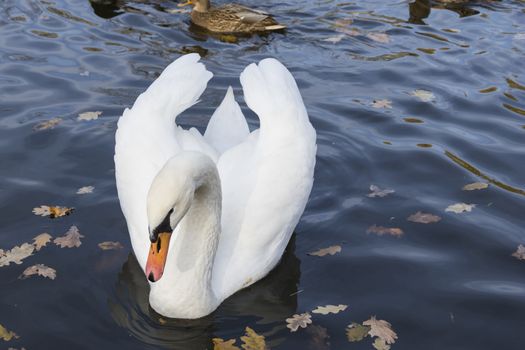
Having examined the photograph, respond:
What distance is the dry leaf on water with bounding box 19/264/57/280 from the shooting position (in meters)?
6.47

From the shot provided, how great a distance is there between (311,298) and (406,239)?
128cm

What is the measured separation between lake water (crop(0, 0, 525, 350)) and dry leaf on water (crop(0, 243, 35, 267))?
63 mm

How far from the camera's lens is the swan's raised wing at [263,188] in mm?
6082

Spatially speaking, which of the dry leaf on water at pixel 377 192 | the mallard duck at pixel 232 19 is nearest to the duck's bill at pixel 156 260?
the dry leaf on water at pixel 377 192

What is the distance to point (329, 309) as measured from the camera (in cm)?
614

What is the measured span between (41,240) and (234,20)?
6.59 m

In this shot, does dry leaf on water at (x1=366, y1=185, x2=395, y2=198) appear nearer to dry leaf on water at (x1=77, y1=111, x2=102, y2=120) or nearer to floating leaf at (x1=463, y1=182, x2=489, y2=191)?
floating leaf at (x1=463, y1=182, x2=489, y2=191)

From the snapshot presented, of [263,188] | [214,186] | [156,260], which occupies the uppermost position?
[214,186]

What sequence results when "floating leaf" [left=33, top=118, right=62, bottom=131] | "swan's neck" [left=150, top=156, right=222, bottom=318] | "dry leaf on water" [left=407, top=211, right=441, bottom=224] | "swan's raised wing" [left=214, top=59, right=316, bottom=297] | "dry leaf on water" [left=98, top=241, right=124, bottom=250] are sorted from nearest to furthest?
"swan's neck" [left=150, top=156, right=222, bottom=318] → "swan's raised wing" [left=214, top=59, right=316, bottom=297] → "dry leaf on water" [left=98, top=241, right=124, bottom=250] → "dry leaf on water" [left=407, top=211, right=441, bottom=224] → "floating leaf" [left=33, top=118, right=62, bottom=131]

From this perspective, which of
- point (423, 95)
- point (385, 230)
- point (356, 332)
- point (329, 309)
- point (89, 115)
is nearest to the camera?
point (356, 332)

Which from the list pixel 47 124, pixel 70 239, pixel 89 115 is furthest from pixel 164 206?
pixel 89 115

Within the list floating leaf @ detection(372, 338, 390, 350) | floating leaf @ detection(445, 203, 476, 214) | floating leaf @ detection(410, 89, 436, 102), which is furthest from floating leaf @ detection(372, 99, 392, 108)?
floating leaf @ detection(372, 338, 390, 350)

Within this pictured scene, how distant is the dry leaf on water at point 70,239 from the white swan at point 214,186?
0.73m

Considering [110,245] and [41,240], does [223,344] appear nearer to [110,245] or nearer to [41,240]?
[110,245]
